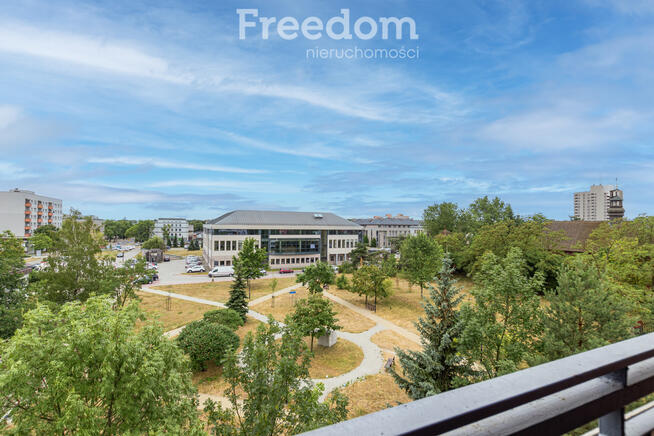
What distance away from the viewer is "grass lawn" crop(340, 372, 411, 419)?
10109mm

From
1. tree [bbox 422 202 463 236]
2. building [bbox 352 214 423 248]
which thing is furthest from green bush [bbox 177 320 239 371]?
building [bbox 352 214 423 248]

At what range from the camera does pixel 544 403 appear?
2.82 ft

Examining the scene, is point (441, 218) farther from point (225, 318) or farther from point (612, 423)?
point (612, 423)

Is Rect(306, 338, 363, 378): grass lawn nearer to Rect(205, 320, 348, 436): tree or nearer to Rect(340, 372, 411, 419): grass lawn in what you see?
Rect(340, 372, 411, 419): grass lawn

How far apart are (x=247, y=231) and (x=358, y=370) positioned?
101 feet

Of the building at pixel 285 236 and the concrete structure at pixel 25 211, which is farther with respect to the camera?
the concrete structure at pixel 25 211

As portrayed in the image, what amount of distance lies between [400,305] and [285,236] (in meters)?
23.4

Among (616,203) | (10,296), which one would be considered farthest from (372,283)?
(616,203)

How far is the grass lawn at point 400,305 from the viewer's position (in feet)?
65.3

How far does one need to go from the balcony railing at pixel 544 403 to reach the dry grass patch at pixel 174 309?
803 inches

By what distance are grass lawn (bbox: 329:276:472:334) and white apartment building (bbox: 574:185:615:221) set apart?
10073 cm

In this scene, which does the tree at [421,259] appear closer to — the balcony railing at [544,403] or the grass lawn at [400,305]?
the grass lawn at [400,305]

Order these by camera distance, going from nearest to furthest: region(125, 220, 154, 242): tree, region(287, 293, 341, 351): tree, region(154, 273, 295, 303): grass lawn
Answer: region(287, 293, 341, 351): tree < region(154, 273, 295, 303): grass lawn < region(125, 220, 154, 242): tree

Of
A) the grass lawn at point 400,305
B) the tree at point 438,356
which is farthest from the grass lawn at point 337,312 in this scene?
the tree at point 438,356
